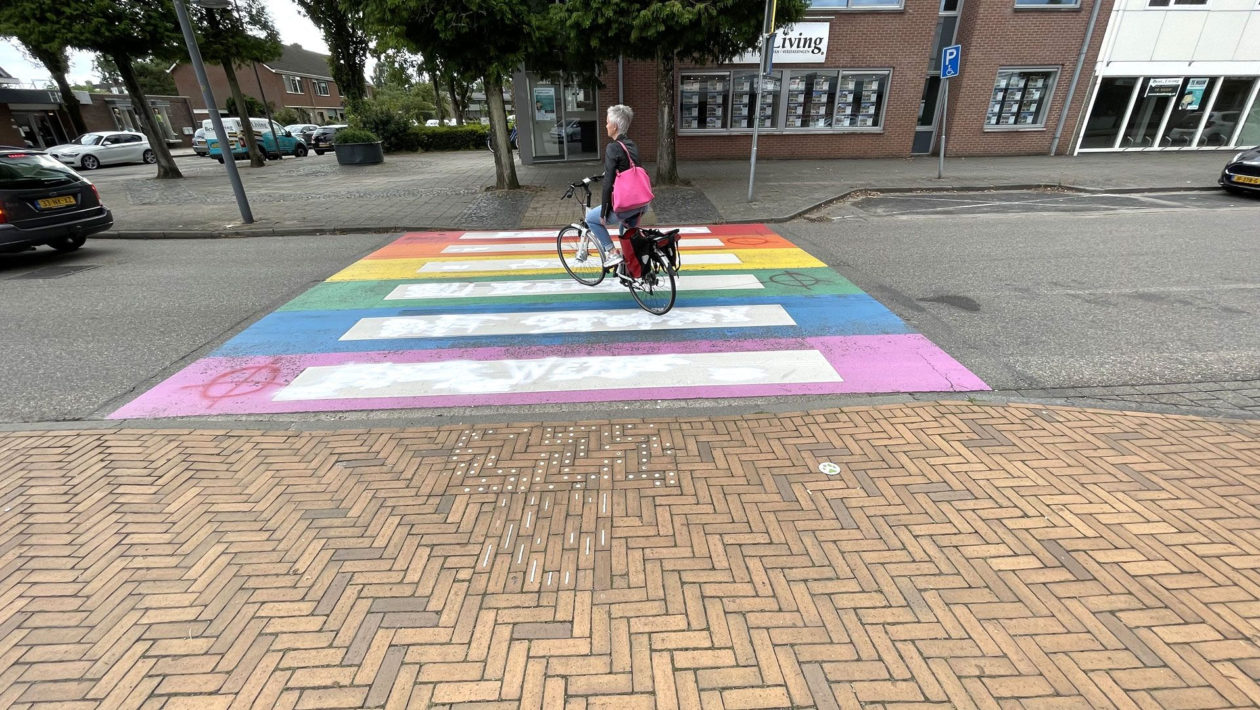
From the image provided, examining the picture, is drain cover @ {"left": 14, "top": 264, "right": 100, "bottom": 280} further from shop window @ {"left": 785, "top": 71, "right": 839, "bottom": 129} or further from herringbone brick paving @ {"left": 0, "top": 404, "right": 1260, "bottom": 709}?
shop window @ {"left": 785, "top": 71, "right": 839, "bottom": 129}

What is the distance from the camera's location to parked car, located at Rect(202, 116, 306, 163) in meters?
25.4

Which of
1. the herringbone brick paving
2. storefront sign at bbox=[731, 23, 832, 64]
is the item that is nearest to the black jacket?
the herringbone brick paving

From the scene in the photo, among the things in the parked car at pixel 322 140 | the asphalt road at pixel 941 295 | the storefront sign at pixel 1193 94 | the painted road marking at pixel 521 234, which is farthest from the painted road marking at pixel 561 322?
the parked car at pixel 322 140

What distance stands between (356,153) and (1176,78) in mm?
28111

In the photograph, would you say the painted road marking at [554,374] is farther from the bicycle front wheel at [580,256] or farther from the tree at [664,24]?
the tree at [664,24]

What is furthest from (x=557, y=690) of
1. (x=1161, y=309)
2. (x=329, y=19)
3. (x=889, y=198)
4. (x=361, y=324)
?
(x=329, y=19)

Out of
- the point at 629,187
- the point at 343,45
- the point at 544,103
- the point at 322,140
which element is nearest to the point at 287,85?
the point at 322,140

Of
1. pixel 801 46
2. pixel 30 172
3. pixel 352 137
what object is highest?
pixel 801 46

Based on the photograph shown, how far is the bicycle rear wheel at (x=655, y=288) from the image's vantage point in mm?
5809

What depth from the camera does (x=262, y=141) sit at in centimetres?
2659

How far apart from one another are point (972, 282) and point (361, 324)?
7087mm

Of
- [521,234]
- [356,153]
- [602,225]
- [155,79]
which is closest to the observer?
[602,225]

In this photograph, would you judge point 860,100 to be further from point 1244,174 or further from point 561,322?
point 561,322

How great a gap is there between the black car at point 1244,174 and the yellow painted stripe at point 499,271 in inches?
431
